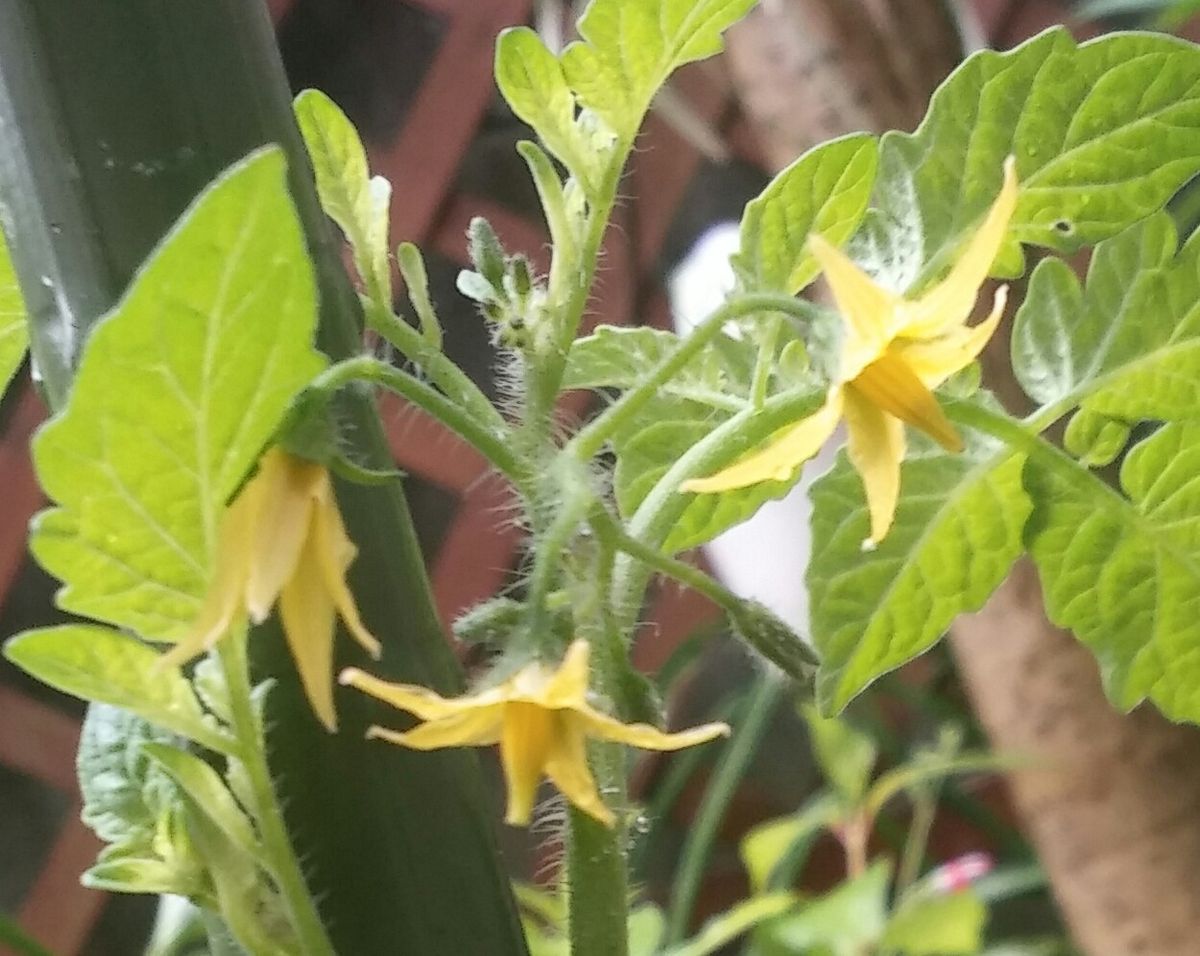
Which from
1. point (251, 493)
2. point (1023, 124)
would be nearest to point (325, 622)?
point (251, 493)

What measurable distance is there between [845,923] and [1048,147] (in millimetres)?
519

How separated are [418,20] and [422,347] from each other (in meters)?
0.94

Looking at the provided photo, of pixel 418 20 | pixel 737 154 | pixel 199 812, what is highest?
pixel 418 20

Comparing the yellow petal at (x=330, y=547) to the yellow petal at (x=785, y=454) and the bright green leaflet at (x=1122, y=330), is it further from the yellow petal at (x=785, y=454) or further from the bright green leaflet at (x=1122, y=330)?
the bright green leaflet at (x=1122, y=330)

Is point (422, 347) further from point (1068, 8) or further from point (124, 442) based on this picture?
point (1068, 8)

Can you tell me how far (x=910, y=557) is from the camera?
0.24 m

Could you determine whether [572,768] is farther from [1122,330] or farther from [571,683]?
[1122,330]

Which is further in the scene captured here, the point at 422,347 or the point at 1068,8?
the point at 1068,8

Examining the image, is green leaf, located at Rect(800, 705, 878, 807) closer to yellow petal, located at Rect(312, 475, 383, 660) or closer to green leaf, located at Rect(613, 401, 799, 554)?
green leaf, located at Rect(613, 401, 799, 554)

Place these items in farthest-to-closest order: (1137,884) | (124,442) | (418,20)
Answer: (418,20) → (1137,884) → (124,442)

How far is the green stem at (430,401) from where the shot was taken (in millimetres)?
149

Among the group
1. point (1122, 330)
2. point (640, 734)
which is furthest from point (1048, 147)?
point (640, 734)

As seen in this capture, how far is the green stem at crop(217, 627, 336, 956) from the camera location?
162 millimetres

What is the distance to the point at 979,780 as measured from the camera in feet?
3.51
